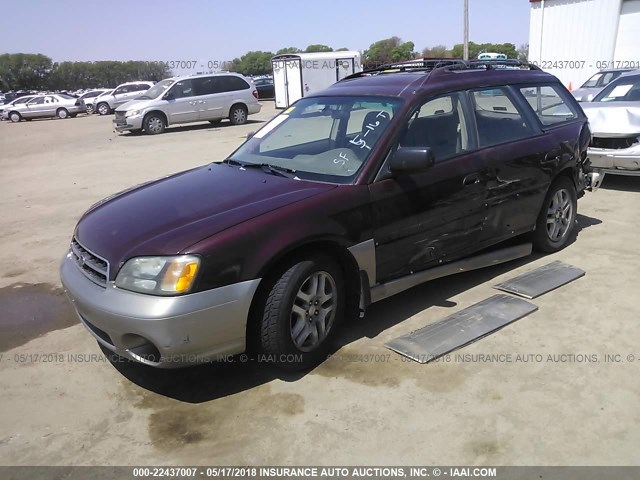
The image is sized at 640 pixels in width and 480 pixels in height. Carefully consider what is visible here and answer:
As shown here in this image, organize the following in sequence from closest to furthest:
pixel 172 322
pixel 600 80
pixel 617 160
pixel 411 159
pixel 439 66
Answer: pixel 172 322
pixel 411 159
pixel 439 66
pixel 617 160
pixel 600 80

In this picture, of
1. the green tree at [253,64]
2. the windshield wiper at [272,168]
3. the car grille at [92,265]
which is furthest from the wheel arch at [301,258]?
the green tree at [253,64]

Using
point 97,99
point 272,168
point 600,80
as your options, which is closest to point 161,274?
point 272,168

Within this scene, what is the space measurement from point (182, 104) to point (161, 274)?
Result: 55.7 feet

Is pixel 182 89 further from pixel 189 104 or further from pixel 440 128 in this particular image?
pixel 440 128

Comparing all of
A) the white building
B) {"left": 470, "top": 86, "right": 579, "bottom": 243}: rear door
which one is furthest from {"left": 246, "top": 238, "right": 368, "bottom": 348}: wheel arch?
the white building

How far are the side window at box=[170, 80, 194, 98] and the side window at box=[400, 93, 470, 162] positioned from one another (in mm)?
16036

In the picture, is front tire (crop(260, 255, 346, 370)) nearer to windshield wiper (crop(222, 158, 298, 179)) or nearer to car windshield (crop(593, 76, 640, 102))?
windshield wiper (crop(222, 158, 298, 179))

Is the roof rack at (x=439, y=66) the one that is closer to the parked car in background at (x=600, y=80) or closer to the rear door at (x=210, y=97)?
the parked car in background at (x=600, y=80)

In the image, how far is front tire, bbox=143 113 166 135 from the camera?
1833 centimetres

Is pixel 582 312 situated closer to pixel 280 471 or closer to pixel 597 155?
pixel 280 471

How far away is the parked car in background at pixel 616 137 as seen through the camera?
7297mm

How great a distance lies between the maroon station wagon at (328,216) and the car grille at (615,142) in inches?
101

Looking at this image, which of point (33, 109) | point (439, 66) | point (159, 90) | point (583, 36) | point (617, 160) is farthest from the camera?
point (33, 109)

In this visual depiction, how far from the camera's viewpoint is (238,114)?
1989 cm
